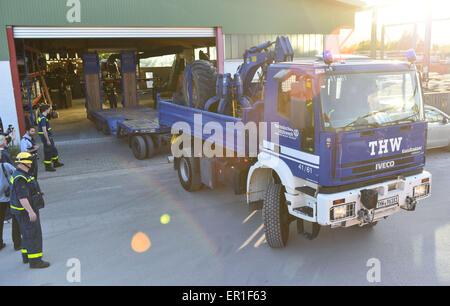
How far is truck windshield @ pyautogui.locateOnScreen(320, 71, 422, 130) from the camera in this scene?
17.0 feet

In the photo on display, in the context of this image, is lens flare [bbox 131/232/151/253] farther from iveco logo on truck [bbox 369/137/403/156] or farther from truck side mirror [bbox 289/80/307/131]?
iveco logo on truck [bbox 369/137/403/156]

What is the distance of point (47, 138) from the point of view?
10766 mm

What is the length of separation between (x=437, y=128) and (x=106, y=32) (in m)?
11.5

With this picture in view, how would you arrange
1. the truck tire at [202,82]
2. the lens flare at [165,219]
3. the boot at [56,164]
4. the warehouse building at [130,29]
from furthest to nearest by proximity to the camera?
the warehouse building at [130,29], the boot at [56,164], the truck tire at [202,82], the lens flare at [165,219]

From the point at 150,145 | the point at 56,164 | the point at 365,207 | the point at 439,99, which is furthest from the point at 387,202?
the point at 439,99

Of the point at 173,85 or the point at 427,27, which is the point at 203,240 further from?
the point at 173,85

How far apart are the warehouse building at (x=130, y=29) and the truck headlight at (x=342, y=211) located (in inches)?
316

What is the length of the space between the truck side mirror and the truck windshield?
9.6 inches

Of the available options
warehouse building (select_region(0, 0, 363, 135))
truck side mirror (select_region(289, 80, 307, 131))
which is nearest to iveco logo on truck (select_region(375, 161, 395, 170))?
truck side mirror (select_region(289, 80, 307, 131))

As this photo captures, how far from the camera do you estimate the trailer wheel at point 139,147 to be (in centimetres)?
1202

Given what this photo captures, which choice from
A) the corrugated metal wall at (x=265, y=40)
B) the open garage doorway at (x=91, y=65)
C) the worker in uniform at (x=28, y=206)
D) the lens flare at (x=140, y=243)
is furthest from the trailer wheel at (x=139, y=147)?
the corrugated metal wall at (x=265, y=40)

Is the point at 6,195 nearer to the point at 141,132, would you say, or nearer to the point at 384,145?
the point at 384,145

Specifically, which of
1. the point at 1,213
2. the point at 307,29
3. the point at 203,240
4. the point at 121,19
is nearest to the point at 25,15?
the point at 121,19

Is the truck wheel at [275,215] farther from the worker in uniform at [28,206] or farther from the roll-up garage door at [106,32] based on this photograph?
the roll-up garage door at [106,32]
